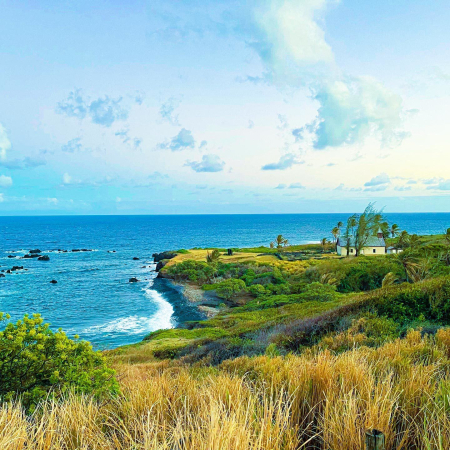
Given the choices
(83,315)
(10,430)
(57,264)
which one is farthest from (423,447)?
(57,264)

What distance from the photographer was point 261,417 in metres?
2.97

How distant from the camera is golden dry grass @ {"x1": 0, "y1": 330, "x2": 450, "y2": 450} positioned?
8.55 ft

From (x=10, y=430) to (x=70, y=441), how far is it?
0.54m

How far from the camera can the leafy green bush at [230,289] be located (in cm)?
3831

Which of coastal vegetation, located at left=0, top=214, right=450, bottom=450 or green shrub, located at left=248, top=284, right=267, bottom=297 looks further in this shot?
green shrub, located at left=248, top=284, right=267, bottom=297

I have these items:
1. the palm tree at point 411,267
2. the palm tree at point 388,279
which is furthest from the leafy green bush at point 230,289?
the palm tree at point 411,267

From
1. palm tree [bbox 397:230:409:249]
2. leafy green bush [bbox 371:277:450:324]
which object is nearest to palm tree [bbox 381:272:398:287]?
leafy green bush [bbox 371:277:450:324]

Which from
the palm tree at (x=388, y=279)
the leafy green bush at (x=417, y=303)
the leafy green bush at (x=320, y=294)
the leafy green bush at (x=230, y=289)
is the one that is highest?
the leafy green bush at (x=417, y=303)

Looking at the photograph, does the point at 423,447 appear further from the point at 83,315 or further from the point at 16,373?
the point at 83,315

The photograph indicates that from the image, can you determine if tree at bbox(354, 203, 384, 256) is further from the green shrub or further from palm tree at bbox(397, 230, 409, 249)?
the green shrub

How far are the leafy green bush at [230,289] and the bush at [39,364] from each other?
107 feet

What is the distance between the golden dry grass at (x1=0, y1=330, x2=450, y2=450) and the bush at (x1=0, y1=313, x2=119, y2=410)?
1.66 metres

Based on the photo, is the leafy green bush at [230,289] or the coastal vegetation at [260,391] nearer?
the coastal vegetation at [260,391]

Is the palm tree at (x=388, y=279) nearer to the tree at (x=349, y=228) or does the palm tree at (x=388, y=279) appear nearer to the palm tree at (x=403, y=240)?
the tree at (x=349, y=228)
